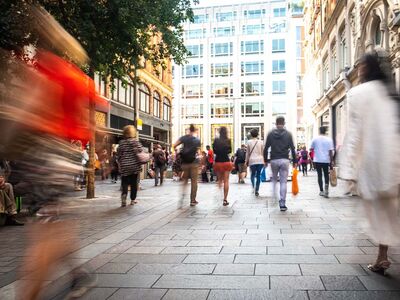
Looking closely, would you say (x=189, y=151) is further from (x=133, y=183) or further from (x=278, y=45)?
(x=278, y=45)

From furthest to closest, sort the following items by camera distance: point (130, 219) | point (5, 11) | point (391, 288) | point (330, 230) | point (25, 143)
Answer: point (5, 11) < point (130, 219) < point (330, 230) < point (391, 288) < point (25, 143)

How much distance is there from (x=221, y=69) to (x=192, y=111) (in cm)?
767

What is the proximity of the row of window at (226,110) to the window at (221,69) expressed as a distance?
4.68 meters

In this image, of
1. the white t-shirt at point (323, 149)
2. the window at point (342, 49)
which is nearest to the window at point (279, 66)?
the window at point (342, 49)

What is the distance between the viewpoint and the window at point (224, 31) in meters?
71.0

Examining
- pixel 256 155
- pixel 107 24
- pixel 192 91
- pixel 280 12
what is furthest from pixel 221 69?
pixel 107 24

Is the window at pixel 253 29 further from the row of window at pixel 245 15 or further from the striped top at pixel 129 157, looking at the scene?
the striped top at pixel 129 157

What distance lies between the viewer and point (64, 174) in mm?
3199

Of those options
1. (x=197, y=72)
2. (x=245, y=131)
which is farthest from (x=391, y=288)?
(x=197, y=72)

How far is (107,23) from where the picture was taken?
36.9 ft

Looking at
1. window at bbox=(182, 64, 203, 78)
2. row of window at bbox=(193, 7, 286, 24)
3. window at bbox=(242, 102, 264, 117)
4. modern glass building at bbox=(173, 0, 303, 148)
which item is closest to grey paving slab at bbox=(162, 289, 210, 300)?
modern glass building at bbox=(173, 0, 303, 148)

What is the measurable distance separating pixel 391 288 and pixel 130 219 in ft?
16.7

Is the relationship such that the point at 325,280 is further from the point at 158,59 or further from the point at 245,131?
the point at 245,131

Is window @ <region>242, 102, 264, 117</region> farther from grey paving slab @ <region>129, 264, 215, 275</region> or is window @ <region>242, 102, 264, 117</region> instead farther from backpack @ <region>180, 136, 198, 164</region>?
grey paving slab @ <region>129, 264, 215, 275</region>
